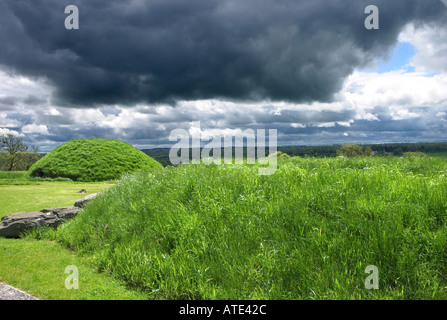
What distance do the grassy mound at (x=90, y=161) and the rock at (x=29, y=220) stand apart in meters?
21.5

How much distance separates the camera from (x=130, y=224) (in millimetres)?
7953

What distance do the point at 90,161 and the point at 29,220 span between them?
2470cm

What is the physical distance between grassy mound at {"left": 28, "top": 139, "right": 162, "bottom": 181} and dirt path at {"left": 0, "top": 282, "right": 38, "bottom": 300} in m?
27.1

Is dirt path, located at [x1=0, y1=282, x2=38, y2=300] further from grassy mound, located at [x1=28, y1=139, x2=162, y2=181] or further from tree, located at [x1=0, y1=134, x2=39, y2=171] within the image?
tree, located at [x1=0, y1=134, x2=39, y2=171]

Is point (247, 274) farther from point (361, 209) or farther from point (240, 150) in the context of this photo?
point (240, 150)

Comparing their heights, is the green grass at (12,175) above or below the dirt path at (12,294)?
above

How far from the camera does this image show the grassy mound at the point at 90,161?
3191cm

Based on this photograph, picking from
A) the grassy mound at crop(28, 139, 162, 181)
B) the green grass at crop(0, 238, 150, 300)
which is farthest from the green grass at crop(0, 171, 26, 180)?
the green grass at crop(0, 238, 150, 300)

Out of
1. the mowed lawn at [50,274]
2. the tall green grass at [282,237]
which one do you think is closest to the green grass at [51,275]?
the mowed lawn at [50,274]

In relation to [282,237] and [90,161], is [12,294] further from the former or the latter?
[90,161]

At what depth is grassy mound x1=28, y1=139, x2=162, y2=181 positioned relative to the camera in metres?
31.9

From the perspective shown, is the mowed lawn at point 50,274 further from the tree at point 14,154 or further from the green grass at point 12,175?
the tree at point 14,154

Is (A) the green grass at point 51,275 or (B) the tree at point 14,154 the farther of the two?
(B) the tree at point 14,154

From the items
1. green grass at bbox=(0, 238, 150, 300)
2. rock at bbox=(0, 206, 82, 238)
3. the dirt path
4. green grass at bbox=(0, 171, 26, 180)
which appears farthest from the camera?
green grass at bbox=(0, 171, 26, 180)
